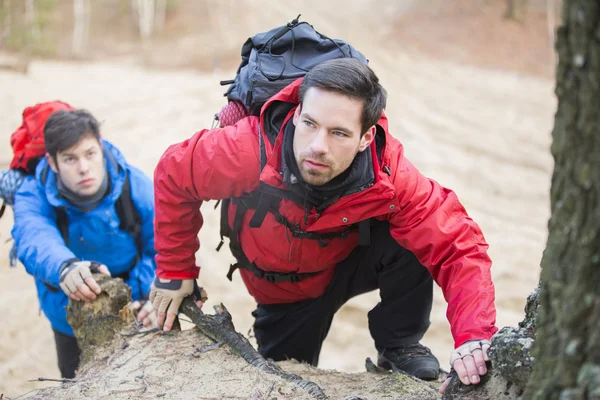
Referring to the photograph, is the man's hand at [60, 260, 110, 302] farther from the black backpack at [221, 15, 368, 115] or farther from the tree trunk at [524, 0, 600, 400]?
the tree trunk at [524, 0, 600, 400]

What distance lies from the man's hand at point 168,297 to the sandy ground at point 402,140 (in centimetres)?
266

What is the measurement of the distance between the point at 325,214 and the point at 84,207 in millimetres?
1704

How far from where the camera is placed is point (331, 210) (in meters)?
3.13

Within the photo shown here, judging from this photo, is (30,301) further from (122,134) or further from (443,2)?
(443,2)

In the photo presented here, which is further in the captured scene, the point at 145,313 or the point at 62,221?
the point at 62,221

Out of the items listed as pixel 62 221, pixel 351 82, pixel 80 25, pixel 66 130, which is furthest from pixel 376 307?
pixel 80 25

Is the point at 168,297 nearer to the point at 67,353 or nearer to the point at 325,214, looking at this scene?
the point at 325,214

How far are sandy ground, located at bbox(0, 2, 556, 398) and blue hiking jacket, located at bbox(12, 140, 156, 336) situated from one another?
1898 millimetres

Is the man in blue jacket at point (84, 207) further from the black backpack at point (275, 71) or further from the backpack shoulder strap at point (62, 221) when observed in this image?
the black backpack at point (275, 71)

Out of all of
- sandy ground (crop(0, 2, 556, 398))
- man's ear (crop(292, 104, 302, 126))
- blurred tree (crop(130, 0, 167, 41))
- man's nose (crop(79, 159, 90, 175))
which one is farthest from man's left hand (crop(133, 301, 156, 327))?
blurred tree (crop(130, 0, 167, 41))

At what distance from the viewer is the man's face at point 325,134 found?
2977 mm

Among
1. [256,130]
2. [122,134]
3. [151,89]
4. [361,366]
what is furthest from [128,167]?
[151,89]

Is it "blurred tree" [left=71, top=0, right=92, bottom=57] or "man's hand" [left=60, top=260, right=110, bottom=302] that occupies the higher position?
"blurred tree" [left=71, top=0, right=92, bottom=57]

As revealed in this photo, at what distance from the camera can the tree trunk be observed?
59.2 inches
